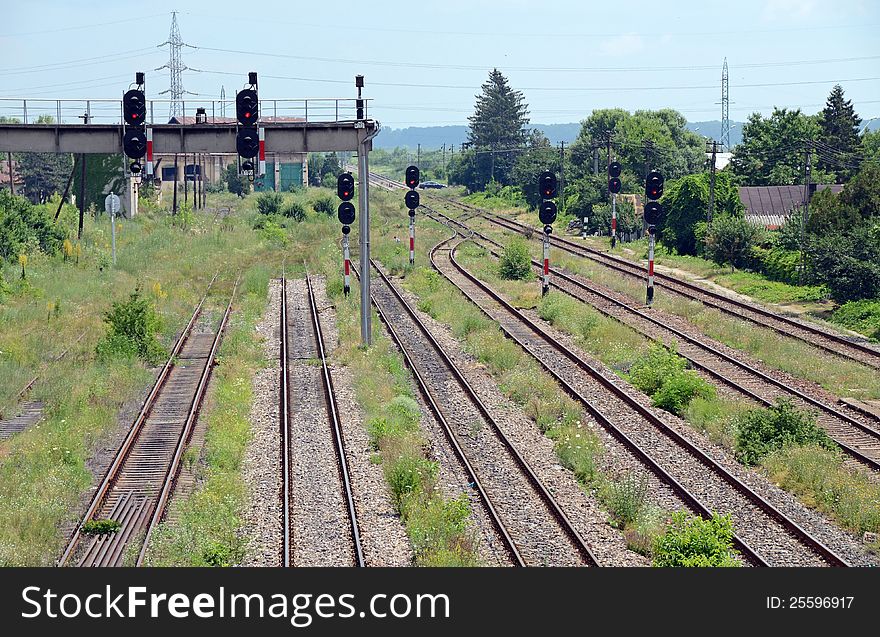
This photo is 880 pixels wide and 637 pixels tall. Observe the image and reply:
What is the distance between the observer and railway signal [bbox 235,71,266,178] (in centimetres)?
2100

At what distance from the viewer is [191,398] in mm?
21641

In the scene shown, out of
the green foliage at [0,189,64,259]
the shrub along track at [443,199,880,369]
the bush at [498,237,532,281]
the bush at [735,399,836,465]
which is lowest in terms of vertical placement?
the bush at [735,399,836,465]

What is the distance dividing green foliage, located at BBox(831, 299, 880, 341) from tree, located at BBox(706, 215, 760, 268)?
11002 millimetres

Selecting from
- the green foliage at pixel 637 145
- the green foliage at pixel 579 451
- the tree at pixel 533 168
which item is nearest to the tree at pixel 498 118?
the green foliage at pixel 637 145

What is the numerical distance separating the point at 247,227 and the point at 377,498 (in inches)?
1815

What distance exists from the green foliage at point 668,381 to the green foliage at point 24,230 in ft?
84.4

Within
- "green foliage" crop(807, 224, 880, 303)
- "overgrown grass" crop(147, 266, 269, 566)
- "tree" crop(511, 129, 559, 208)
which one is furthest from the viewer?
"tree" crop(511, 129, 559, 208)

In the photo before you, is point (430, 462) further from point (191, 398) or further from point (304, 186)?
point (304, 186)

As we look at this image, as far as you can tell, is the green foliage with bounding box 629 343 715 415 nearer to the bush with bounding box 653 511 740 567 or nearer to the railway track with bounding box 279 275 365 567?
the railway track with bounding box 279 275 365 567

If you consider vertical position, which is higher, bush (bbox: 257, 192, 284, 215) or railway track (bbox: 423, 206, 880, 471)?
bush (bbox: 257, 192, 284, 215)

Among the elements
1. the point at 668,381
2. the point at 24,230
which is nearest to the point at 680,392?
the point at 668,381

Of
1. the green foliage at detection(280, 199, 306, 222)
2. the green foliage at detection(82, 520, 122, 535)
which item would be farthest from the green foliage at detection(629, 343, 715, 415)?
the green foliage at detection(280, 199, 306, 222)

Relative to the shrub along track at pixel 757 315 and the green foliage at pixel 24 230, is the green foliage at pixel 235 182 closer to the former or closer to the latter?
the green foliage at pixel 24 230

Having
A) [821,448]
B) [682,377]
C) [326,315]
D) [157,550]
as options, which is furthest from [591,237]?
[157,550]
